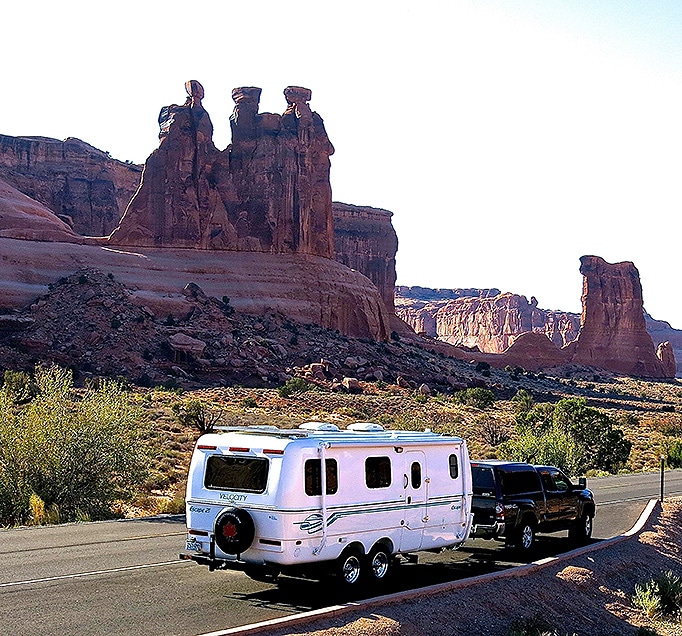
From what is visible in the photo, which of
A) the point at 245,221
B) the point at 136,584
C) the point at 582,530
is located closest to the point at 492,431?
the point at 582,530

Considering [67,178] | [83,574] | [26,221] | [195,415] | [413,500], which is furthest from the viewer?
[67,178]

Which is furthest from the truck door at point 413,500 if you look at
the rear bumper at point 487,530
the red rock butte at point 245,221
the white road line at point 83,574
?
the red rock butte at point 245,221

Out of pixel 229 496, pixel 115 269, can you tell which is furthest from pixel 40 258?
pixel 229 496

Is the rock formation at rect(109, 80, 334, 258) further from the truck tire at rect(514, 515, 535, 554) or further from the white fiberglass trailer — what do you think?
the white fiberglass trailer

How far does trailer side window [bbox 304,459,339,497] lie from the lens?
12102mm

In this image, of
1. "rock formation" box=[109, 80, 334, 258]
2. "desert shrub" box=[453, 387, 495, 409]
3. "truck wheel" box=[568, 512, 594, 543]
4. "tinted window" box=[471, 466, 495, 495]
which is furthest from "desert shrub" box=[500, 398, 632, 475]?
"rock formation" box=[109, 80, 334, 258]

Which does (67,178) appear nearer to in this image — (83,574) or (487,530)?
(487,530)

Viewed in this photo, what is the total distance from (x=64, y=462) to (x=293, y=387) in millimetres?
38745

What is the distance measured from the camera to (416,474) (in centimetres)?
1388

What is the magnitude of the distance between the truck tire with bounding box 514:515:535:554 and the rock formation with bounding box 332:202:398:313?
118 meters

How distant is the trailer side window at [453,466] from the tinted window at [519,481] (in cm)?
210

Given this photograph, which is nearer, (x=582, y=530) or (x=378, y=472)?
(x=378, y=472)

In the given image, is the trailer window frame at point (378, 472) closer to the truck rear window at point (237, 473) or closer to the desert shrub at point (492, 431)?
the truck rear window at point (237, 473)

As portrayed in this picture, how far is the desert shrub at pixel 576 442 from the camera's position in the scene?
3466 cm
